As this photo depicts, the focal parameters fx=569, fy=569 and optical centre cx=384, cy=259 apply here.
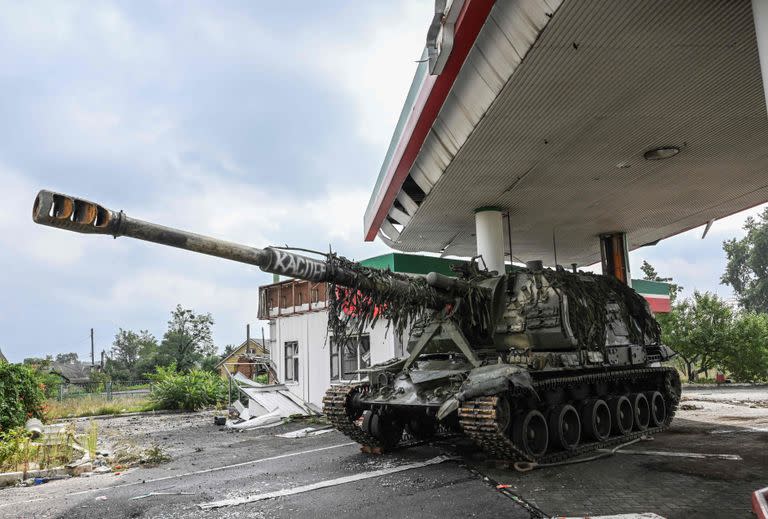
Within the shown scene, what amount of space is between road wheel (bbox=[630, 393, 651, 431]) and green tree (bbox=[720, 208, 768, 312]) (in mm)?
50692

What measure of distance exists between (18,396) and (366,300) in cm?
971

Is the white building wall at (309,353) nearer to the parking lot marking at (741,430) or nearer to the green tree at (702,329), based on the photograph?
the parking lot marking at (741,430)

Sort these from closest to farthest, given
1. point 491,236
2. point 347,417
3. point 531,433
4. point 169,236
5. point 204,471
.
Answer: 1. point 169,236
2. point 531,433
3. point 204,471
4. point 347,417
5. point 491,236

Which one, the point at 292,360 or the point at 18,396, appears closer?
the point at 18,396

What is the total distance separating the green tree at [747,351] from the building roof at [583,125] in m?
11.2

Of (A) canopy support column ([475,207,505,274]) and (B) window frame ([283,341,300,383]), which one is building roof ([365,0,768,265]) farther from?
(B) window frame ([283,341,300,383])

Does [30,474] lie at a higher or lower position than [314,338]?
lower

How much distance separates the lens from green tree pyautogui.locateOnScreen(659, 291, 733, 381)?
990 inches

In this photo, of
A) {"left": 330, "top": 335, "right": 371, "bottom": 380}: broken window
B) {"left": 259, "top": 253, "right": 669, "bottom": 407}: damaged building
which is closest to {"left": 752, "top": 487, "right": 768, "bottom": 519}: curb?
{"left": 259, "top": 253, "right": 669, "bottom": 407}: damaged building

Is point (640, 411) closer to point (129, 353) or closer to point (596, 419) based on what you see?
point (596, 419)

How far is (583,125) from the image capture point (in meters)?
9.59

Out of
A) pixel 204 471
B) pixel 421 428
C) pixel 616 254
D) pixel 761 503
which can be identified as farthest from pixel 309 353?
pixel 761 503

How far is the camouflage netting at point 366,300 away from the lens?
768 centimetres

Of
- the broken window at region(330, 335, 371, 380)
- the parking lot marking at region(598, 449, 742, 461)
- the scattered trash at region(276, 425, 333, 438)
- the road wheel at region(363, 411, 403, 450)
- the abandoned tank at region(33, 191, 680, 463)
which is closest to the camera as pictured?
the abandoned tank at region(33, 191, 680, 463)
